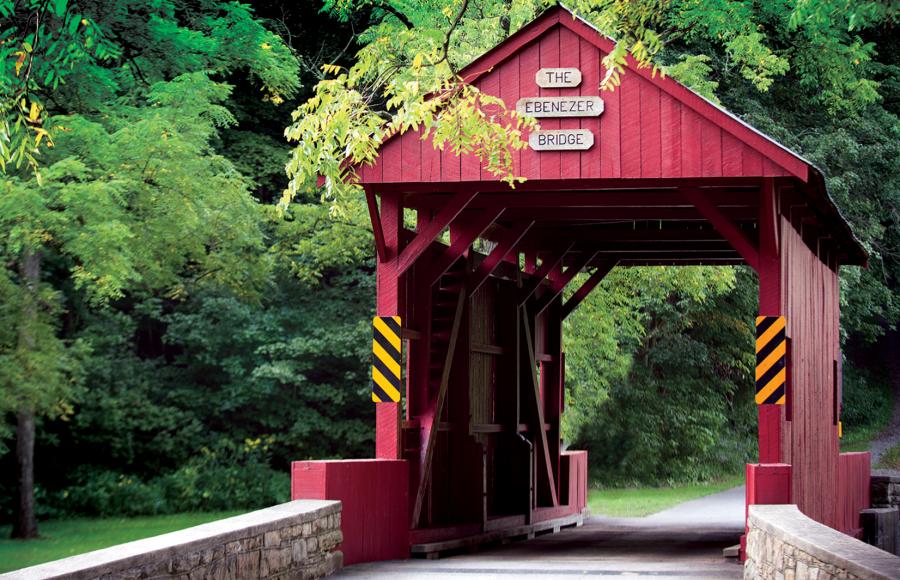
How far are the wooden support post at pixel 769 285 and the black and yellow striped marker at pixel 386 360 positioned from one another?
3.26m

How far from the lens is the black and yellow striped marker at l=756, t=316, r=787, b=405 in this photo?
13.0 meters

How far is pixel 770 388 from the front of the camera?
42.8 ft

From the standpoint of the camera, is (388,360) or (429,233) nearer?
(388,360)

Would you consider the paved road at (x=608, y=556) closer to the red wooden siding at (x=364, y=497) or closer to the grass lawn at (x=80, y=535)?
the red wooden siding at (x=364, y=497)

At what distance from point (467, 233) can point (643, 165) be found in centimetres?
228

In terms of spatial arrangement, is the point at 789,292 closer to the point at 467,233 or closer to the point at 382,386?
the point at 467,233

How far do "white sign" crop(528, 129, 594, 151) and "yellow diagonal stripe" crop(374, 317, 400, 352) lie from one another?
6.90 ft

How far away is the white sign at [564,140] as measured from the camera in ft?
42.4

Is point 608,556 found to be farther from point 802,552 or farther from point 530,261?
point 802,552

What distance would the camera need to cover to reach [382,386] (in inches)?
502

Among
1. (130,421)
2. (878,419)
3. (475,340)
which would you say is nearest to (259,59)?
(130,421)

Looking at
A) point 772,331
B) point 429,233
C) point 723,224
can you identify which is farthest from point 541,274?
point 772,331

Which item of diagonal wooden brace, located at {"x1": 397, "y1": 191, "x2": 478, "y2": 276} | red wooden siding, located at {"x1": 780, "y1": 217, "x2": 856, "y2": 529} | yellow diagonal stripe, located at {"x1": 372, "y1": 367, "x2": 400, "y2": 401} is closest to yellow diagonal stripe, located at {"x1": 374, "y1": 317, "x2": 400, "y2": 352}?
yellow diagonal stripe, located at {"x1": 372, "y1": 367, "x2": 400, "y2": 401}

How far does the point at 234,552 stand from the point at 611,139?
5.94 m
